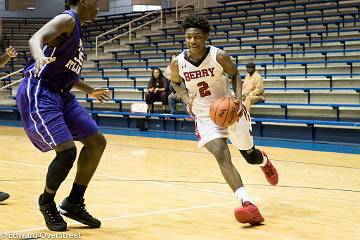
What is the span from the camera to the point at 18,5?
973 inches

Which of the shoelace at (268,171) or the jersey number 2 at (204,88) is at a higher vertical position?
the jersey number 2 at (204,88)

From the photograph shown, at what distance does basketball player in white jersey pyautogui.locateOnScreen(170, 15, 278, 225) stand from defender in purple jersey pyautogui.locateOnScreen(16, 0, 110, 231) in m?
0.88

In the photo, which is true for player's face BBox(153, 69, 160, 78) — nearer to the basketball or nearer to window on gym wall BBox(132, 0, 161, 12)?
the basketball

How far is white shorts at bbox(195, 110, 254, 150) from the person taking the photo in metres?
4.69

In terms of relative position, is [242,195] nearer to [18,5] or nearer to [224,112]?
[224,112]

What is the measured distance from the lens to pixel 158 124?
14.1 metres

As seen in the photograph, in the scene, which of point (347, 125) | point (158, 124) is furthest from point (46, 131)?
point (158, 124)

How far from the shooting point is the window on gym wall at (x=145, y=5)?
24153 millimetres

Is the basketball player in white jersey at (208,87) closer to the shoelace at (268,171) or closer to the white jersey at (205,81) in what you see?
the white jersey at (205,81)

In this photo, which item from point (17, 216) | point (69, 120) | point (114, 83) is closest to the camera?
point (69, 120)

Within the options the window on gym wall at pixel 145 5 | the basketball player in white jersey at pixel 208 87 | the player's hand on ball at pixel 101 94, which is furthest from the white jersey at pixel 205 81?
the window on gym wall at pixel 145 5

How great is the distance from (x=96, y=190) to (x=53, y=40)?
7.79ft

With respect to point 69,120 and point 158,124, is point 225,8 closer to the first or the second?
point 158,124

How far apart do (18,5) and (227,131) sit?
21.7 meters
